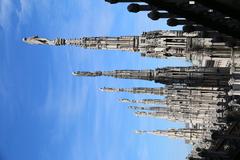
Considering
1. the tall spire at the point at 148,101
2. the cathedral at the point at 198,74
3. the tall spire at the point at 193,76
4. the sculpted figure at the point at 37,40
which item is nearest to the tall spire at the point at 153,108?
the tall spire at the point at 148,101

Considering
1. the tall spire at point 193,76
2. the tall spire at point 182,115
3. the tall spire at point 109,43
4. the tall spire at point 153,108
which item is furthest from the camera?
the tall spire at point 153,108

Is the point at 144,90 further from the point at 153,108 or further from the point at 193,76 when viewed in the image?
the point at 193,76

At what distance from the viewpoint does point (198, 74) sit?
38469mm

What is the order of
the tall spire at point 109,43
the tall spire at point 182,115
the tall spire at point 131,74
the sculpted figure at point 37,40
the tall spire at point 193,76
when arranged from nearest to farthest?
the tall spire at point 109,43, the sculpted figure at point 37,40, the tall spire at point 193,76, the tall spire at point 131,74, the tall spire at point 182,115

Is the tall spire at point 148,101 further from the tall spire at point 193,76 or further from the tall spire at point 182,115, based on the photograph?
the tall spire at point 193,76

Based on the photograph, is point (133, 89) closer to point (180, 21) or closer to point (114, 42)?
point (114, 42)

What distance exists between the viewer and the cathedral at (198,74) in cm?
2608

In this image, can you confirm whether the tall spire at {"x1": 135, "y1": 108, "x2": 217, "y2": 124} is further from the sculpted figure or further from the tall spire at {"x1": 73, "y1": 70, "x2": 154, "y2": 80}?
the sculpted figure

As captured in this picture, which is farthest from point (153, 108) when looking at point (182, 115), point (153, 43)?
point (153, 43)

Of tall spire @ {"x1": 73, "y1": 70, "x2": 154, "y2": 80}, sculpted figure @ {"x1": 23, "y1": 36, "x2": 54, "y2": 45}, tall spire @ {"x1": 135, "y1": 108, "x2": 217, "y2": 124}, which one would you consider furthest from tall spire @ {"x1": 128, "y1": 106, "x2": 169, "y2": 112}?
sculpted figure @ {"x1": 23, "y1": 36, "x2": 54, "y2": 45}

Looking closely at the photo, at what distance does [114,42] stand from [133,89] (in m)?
22.4

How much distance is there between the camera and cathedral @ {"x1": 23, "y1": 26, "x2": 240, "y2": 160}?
2608 centimetres

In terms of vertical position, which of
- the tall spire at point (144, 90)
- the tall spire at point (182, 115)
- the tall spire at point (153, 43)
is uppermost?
the tall spire at point (153, 43)

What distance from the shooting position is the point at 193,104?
5100cm
